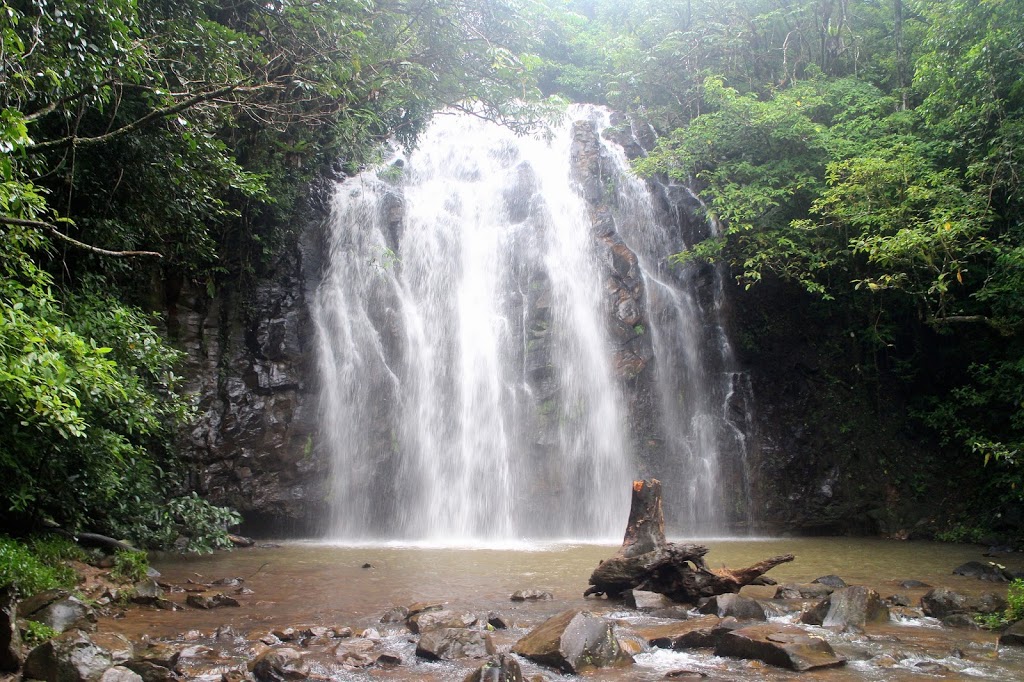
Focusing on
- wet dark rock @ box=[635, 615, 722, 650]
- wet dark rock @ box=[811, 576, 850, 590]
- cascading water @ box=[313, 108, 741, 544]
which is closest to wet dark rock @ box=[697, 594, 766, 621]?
wet dark rock @ box=[635, 615, 722, 650]

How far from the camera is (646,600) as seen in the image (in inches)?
256

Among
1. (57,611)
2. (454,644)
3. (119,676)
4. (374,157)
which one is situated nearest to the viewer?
(119,676)

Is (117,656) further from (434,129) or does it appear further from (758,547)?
(434,129)

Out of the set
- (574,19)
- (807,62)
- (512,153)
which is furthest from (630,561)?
(574,19)

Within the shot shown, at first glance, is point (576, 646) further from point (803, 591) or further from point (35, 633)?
point (35, 633)

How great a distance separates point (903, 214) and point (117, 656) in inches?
538

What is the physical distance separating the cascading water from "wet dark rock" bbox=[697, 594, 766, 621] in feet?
24.1

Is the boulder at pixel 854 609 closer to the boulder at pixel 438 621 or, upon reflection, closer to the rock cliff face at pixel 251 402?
the boulder at pixel 438 621

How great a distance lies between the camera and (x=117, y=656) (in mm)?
4535

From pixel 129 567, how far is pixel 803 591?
7.24 meters

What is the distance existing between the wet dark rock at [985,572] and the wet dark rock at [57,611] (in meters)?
9.87

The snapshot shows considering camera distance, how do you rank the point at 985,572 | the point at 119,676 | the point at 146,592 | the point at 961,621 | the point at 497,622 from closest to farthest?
1. the point at 119,676
2. the point at 497,622
3. the point at 961,621
4. the point at 146,592
5. the point at 985,572

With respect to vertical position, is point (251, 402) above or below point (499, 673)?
above

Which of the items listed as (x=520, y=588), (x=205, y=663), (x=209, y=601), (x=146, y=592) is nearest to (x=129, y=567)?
(x=146, y=592)
